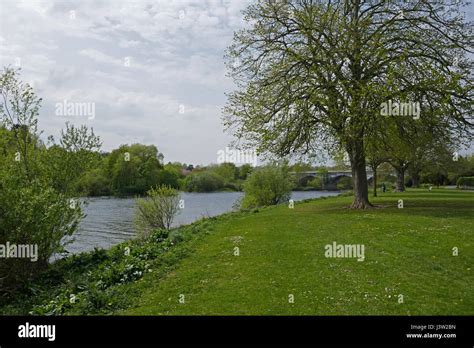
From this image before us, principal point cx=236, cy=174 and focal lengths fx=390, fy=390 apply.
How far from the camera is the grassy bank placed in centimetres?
847

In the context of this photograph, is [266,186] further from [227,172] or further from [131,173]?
[227,172]

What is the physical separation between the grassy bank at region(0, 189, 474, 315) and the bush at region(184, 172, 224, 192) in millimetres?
42186

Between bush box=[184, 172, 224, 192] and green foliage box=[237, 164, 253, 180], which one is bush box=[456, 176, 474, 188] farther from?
bush box=[184, 172, 224, 192]

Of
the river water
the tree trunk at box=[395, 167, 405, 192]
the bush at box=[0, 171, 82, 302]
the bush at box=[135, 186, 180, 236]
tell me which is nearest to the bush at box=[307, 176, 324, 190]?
the tree trunk at box=[395, 167, 405, 192]

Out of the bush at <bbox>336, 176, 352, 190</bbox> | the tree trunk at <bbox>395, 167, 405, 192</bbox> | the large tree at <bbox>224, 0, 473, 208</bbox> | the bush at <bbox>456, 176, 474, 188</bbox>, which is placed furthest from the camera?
the bush at <bbox>336, 176, 352, 190</bbox>

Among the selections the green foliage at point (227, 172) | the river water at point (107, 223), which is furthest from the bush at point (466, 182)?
the river water at point (107, 223)

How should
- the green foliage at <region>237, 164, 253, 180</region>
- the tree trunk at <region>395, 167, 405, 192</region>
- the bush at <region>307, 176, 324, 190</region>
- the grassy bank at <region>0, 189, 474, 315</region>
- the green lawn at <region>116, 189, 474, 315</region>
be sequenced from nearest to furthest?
the green lawn at <region>116, 189, 474, 315</region>
the grassy bank at <region>0, 189, 474, 315</region>
the tree trunk at <region>395, 167, 405, 192</region>
the green foliage at <region>237, 164, 253, 180</region>
the bush at <region>307, 176, 324, 190</region>

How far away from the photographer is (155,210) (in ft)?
86.4

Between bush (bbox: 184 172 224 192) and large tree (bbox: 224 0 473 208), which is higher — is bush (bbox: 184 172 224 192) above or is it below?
below

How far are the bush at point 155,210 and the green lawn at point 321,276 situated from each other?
30.9ft

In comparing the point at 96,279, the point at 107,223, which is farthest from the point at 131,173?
the point at 96,279

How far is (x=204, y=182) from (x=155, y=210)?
36252mm

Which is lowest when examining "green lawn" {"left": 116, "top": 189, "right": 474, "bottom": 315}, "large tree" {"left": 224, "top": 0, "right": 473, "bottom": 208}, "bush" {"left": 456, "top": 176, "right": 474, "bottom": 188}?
"green lawn" {"left": 116, "top": 189, "right": 474, "bottom": 315}
